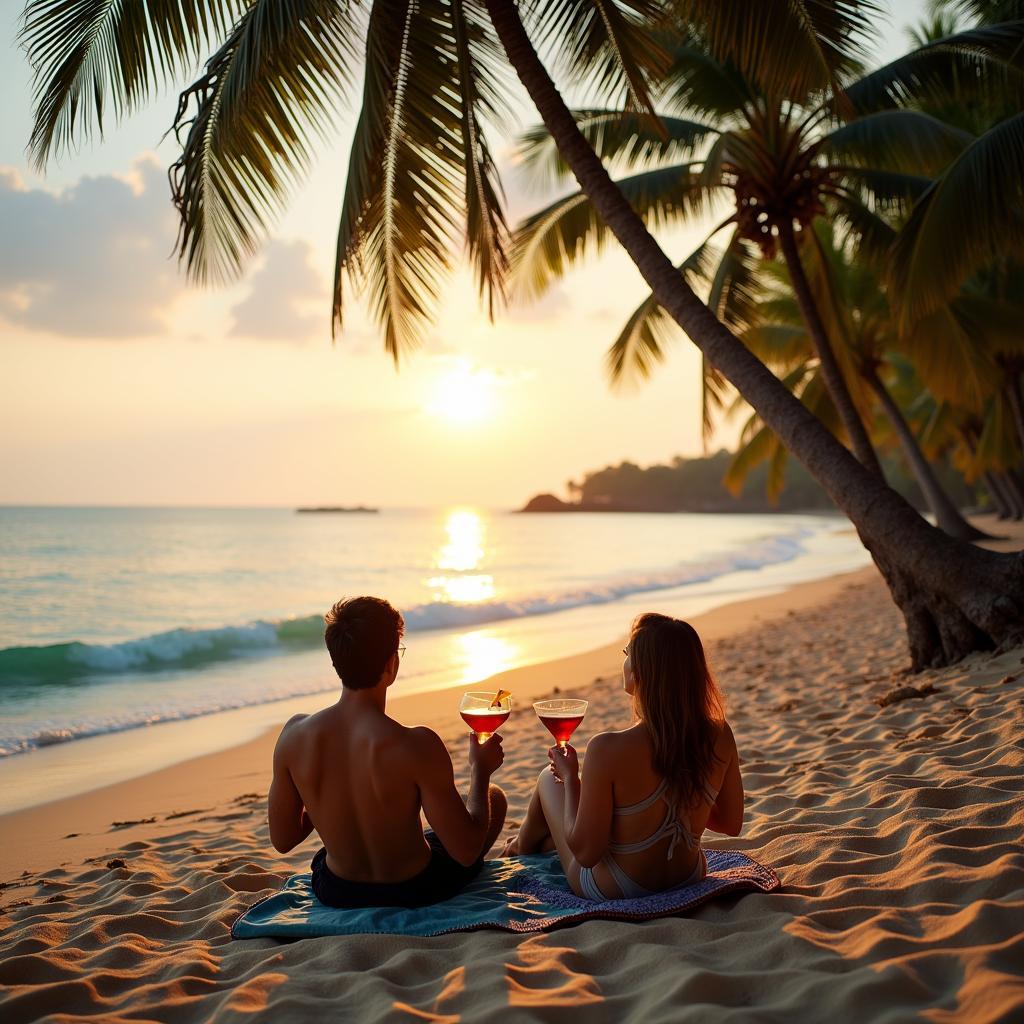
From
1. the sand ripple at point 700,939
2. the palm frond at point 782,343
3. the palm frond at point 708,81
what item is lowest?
the sand ripple at point 700,939

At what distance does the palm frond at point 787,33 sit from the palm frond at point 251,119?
2.67 m

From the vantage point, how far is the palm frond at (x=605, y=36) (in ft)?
22.4

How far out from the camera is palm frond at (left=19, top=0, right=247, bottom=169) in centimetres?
579

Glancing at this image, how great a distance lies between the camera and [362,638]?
288 cm

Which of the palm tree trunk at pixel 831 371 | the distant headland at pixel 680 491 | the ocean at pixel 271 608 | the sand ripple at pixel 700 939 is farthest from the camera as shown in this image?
the distant headland at pixel 680 491

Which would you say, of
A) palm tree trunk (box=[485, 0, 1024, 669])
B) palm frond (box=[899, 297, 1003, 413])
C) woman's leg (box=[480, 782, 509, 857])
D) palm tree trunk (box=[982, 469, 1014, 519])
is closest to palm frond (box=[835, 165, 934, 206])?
palm frond (box=[899, 297, 1003, 413])

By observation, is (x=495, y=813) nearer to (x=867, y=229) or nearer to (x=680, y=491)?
(x=867, y=229)

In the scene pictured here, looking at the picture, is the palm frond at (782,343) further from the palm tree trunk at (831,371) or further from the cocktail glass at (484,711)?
the cocktail glass at (484,711)

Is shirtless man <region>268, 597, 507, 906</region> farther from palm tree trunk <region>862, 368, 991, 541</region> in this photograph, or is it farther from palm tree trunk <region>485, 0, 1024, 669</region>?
palm tree trunk <region>862, 368, 991, 541</region>

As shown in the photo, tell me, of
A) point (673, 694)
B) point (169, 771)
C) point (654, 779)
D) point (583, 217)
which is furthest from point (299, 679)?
point (673, 694)

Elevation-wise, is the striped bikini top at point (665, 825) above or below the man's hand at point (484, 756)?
below

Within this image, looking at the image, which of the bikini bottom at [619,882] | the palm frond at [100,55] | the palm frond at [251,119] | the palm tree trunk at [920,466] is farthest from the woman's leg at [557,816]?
the palm tree trunk at [920,466]

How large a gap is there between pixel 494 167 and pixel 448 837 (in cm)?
539

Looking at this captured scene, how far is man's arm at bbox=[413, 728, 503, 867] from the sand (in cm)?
32
